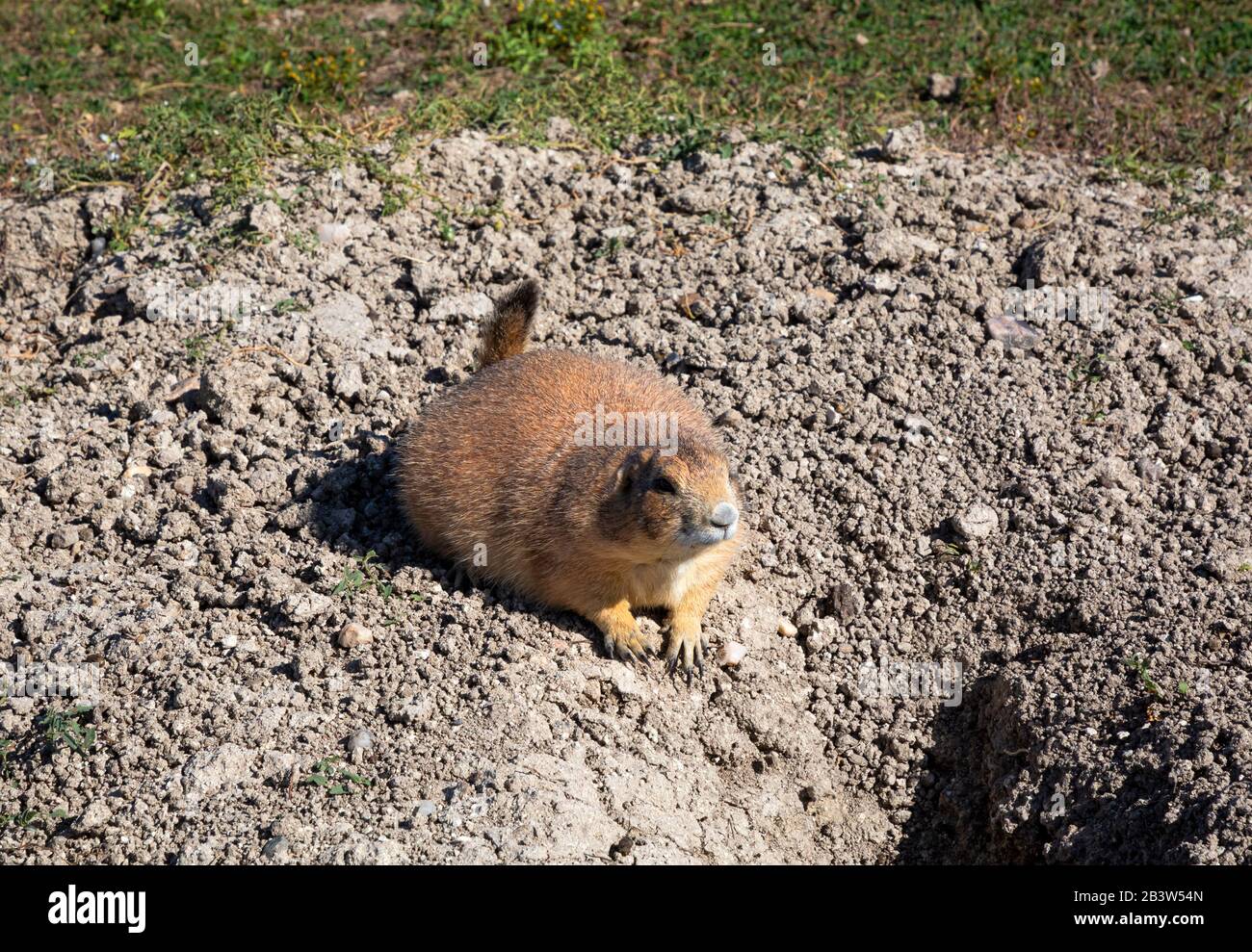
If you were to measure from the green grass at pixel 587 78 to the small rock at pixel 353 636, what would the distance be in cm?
322

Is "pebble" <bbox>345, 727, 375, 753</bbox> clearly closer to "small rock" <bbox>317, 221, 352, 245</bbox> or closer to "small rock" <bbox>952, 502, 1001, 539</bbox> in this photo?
"small rock" <bbox>952, 502, 1001, 539</bbox>

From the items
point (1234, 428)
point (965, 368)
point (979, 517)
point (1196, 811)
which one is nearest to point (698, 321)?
point (965, 368)

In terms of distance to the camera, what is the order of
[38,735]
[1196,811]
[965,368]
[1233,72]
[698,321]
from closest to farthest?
[1196,811] → [38,735] → [965,368] → [698,321] → [1233,72]

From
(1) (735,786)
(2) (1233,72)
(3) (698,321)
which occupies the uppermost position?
(2) (1233,72)

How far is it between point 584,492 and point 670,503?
0.49m

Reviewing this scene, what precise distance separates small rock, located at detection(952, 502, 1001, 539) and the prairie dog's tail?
2.29 m

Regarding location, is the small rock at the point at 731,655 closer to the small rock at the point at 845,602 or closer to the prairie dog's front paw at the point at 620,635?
the prairie dog's front paw at the point at 620,635

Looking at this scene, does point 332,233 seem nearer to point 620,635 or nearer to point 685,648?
point 620,635

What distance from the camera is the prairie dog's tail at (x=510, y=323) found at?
6250mm

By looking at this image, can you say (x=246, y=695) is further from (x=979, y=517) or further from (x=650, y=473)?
(x=979, y=517)

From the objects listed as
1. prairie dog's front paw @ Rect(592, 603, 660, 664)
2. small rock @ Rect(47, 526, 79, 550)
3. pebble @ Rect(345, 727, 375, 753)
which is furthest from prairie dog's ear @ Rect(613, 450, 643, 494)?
small rock @ Rect(47, 526, 79, 550)

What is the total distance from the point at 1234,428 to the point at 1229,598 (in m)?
1.22

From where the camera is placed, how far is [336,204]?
7.62 meters

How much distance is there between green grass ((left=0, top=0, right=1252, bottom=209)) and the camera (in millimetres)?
8195
